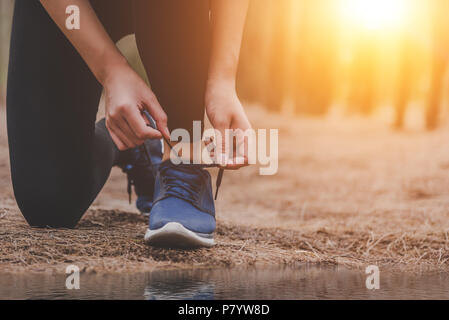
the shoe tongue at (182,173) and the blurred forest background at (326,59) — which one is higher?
the blurred forest background at (326,59)

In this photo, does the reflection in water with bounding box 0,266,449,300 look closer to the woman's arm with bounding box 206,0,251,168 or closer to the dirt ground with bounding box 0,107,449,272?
the dirt ground with bounding box 0,107,449,272

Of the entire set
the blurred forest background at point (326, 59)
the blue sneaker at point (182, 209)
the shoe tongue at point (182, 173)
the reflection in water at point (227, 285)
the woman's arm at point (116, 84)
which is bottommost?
the reflection in water at point (227, 285)

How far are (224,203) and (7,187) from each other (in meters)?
1.32

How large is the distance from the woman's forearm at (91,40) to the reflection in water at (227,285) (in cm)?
50

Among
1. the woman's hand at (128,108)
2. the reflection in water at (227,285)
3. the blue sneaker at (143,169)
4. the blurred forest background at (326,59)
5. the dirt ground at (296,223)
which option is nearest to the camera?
the reflection in water at (227,285)

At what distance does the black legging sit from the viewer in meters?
1.40

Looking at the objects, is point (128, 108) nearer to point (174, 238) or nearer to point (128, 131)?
point (128, 131)

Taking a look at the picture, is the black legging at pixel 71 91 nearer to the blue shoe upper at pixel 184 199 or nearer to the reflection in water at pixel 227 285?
the blue shoe upper at pixel 184 199

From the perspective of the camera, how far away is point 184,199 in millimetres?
1323

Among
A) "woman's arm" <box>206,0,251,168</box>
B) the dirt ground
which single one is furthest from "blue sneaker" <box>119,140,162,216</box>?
"woman's arm" <box>206,0,251,168</box>

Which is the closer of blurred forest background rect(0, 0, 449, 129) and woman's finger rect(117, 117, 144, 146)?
woman's finger rect(117, 117, 144, 146)

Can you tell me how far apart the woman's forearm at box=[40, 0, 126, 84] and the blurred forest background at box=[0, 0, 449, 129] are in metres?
6.06

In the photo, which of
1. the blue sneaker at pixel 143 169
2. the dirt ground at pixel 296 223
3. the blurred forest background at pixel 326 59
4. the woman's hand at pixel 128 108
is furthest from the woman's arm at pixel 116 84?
the blurred forest background at pixel 326 59

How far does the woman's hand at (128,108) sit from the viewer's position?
3.65ft
